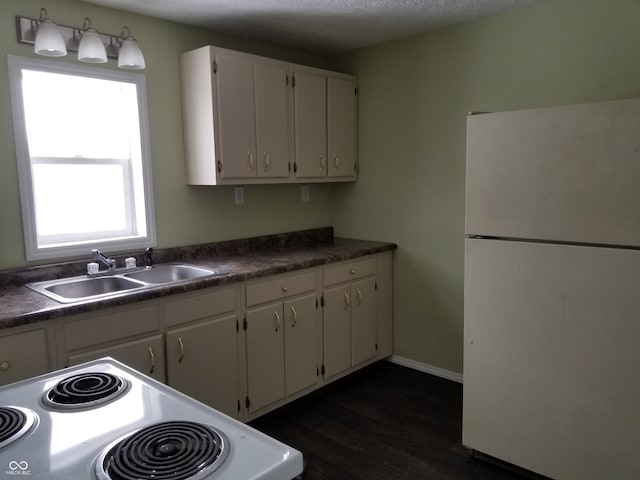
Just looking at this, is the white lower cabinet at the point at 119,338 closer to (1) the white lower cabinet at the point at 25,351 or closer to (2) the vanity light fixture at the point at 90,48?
(1) the white lower cabinet at the point at 25,351

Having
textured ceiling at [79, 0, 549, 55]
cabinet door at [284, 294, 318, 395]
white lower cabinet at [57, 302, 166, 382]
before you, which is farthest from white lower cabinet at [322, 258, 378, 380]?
textured ceiling at [79, 0, 549, 55]

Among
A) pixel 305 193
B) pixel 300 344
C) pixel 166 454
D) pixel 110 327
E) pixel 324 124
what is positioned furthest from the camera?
pixel 305 193

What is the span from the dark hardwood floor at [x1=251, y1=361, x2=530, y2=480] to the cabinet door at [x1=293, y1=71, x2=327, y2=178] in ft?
4.89

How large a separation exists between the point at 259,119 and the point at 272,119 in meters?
0.11

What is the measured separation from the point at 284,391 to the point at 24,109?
6.65ft

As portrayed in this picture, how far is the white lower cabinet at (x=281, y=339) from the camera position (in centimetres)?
272

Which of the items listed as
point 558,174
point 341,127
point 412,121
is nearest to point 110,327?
point 558,174

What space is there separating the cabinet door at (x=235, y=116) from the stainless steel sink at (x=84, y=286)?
2.68ft

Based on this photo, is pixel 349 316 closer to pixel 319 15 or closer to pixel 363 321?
pixel 363 321

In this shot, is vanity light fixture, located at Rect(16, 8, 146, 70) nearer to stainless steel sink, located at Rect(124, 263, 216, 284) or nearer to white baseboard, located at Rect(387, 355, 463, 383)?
stainless steel sink, located at Rect(124, 263, 216, 284)

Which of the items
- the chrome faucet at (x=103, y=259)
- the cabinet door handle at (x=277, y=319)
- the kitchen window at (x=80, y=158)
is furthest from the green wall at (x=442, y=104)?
the chrome faucet at (x=103, y=259)

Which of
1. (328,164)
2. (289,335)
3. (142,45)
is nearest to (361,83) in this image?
(328,164)

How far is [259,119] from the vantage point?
10.0 ft

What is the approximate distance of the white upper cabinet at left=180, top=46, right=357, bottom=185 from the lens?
2.85 meters
